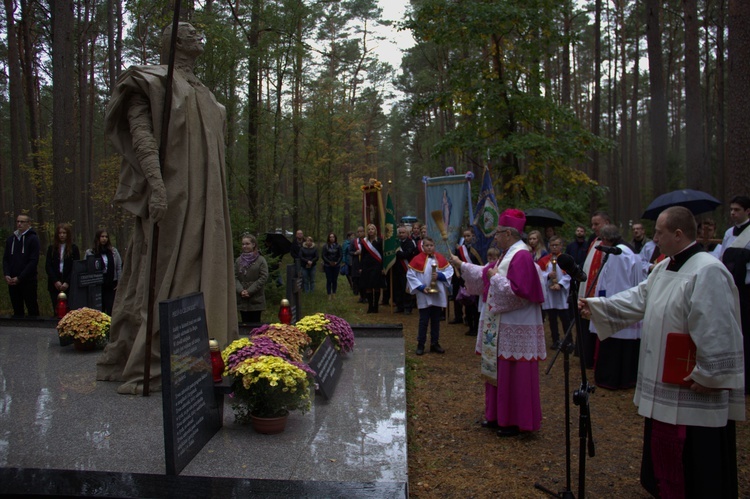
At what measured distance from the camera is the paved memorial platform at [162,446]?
2.88 metres

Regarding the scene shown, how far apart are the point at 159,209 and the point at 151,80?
118 centimetres

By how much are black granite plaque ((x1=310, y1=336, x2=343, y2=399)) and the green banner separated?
728 centimetres

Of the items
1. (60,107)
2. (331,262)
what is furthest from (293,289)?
(60,107)

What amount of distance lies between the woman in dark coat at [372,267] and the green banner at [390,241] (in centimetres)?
24

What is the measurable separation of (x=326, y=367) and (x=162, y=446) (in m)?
1.90

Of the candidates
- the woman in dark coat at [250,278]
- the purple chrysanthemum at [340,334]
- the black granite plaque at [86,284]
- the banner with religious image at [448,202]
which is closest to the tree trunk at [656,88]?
the banner with religious image at [448,202]

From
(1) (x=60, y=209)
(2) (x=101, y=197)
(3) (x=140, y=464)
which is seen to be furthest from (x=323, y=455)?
(2) (x=101, y=197)

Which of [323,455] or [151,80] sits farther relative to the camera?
[151,80]

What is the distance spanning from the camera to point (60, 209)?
40.7ft

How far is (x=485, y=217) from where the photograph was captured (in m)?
11.8

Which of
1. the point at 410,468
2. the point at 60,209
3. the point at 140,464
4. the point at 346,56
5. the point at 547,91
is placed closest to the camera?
the point at 140,464

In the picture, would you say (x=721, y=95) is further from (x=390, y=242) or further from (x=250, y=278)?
(x=250, y=278)

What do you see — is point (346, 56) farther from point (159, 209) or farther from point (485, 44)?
point (159, 209)

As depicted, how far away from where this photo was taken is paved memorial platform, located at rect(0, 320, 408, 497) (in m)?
2.88
